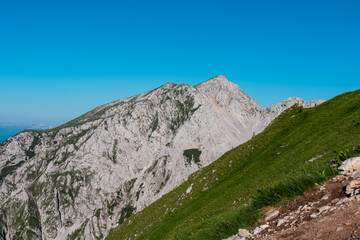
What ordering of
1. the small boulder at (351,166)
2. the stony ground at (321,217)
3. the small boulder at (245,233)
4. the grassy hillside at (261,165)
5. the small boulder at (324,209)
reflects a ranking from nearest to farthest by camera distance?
the stony ground at (321,217), the small boulder at (324,209), the small boulder at (245,233), the small boulder at (351,166), the grassy hillside at (261,165)

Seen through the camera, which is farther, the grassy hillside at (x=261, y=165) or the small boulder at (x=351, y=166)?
the grassy hillside at (x=261, y=165)

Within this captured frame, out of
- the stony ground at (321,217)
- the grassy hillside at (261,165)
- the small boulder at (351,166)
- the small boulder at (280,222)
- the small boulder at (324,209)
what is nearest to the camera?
the stony ground at (321,217)

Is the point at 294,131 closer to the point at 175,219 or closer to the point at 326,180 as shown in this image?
the point at 175,219

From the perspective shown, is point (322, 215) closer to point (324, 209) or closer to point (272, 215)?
point (324, 209)

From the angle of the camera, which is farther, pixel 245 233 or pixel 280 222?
pixel 245 233

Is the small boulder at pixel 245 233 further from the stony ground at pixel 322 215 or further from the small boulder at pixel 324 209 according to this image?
the small boulder at pixel 324 209

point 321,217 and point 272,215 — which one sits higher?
point 321,217

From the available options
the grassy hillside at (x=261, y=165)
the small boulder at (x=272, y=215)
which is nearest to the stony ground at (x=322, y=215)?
the small boulder at (x=272, y=215)

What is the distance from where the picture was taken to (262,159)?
30797mm

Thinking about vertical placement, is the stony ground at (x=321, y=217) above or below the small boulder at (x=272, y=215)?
above

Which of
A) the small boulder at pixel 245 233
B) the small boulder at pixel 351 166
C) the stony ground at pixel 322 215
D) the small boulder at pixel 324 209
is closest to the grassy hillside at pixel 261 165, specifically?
the small boulder at pixel 245 233

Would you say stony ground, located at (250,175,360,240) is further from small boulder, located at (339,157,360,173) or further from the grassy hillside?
the grassy hillside

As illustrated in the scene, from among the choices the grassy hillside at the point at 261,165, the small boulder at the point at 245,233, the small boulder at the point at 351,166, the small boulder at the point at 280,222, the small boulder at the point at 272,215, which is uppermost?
the small boulder at the point at 351,166

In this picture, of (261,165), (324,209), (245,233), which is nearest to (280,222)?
(245,233)
